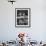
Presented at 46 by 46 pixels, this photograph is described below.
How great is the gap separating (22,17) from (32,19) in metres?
0.40

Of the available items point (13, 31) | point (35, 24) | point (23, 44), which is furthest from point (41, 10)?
point (23, 44)

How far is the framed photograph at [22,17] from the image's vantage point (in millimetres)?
5410

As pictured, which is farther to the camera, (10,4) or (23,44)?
(10,4)

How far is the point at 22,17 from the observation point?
17.9 ft

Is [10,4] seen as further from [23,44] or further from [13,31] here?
[23,44]

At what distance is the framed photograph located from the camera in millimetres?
5410

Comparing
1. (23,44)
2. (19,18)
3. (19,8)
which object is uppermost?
(19,8)

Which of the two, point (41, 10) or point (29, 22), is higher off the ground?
point (41, 10)

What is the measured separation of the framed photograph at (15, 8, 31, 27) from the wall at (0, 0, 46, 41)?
0.12 m

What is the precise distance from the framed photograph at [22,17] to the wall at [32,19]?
12cm

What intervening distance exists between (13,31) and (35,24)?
2.98ft

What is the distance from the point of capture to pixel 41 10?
539 centimetres

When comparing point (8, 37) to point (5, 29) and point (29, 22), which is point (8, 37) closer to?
point (5, 29)

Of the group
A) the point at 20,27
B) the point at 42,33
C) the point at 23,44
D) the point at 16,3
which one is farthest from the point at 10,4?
the point at 23,44
